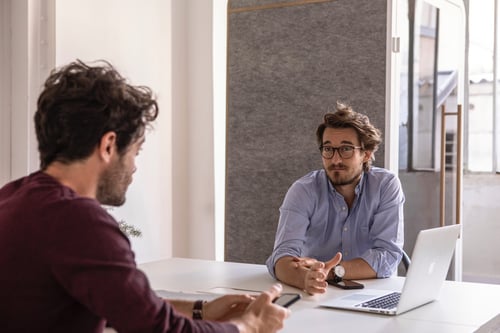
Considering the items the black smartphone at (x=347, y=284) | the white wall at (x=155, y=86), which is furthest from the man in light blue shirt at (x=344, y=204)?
the white wall at (x=155, y=86)

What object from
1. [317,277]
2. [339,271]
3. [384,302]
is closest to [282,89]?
[339,271]

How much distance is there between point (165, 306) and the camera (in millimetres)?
1269

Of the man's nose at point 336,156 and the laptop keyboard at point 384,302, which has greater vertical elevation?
the man's nose at point 336,156

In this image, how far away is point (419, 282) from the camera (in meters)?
1.89

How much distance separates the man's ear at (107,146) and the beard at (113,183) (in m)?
0.02

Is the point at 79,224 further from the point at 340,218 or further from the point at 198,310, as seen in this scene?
the point at 340,218

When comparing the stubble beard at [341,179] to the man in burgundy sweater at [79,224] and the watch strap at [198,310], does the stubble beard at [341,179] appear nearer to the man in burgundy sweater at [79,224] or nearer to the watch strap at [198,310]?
the watch strap at [198,310]

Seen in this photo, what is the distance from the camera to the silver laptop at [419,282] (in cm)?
184

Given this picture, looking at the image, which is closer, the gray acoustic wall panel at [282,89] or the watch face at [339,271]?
the watch face at [339,271]

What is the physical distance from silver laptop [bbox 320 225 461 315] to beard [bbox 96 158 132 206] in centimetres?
82

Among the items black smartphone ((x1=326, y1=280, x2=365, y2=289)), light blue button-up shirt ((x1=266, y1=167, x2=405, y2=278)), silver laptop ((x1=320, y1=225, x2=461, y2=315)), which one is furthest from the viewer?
light blue button-up shirt ((x1=266, y1=167, x2=405, y2=278))

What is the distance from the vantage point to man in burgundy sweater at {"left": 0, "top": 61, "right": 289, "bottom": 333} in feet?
3.89

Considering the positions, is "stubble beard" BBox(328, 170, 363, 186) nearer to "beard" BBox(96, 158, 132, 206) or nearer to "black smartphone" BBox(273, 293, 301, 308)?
"black smartphone" BBox(273, 293, 301, 308)

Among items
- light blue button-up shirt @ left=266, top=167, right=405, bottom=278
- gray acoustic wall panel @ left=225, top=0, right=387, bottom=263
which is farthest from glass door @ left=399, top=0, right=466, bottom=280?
light blue button-up shirt @ left=266, top=167, right=405, bottom=278
